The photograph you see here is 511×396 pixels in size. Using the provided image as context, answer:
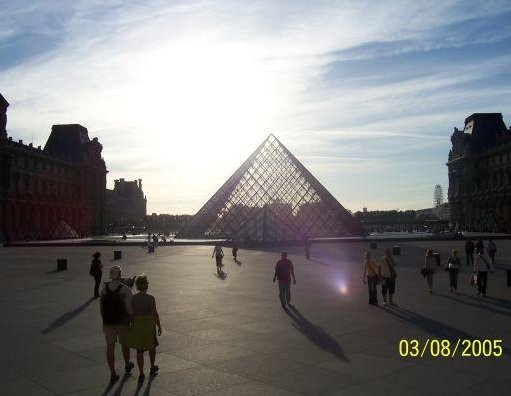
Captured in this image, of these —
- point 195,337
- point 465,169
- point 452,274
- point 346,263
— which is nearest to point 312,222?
point 346,263

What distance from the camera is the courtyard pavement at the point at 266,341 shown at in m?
5.93

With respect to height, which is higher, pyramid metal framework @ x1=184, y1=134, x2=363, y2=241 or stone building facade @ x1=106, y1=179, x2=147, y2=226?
stone building facade @ x1=106, y1=179, x2=147, y2=226

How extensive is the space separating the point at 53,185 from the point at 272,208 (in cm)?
4586

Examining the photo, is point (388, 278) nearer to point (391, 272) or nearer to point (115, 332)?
point (391, 272)

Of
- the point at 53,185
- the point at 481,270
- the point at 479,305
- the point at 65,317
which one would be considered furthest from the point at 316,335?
the point at 53,185

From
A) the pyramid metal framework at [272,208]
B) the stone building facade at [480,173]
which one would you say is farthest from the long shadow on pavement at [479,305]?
the stone building facade at [480,173]

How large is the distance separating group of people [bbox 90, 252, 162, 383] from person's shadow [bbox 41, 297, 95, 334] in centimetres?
302

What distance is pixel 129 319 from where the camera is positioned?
6.23 m

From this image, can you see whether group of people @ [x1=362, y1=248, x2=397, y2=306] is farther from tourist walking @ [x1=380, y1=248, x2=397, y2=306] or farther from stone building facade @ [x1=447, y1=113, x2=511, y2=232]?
stone building facade @ [x1=447, y1=113, x2=511, y2=232]

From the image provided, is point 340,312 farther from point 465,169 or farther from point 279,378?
point 465,169

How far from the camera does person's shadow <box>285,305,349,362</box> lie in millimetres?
7327

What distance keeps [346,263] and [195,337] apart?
570 inches
